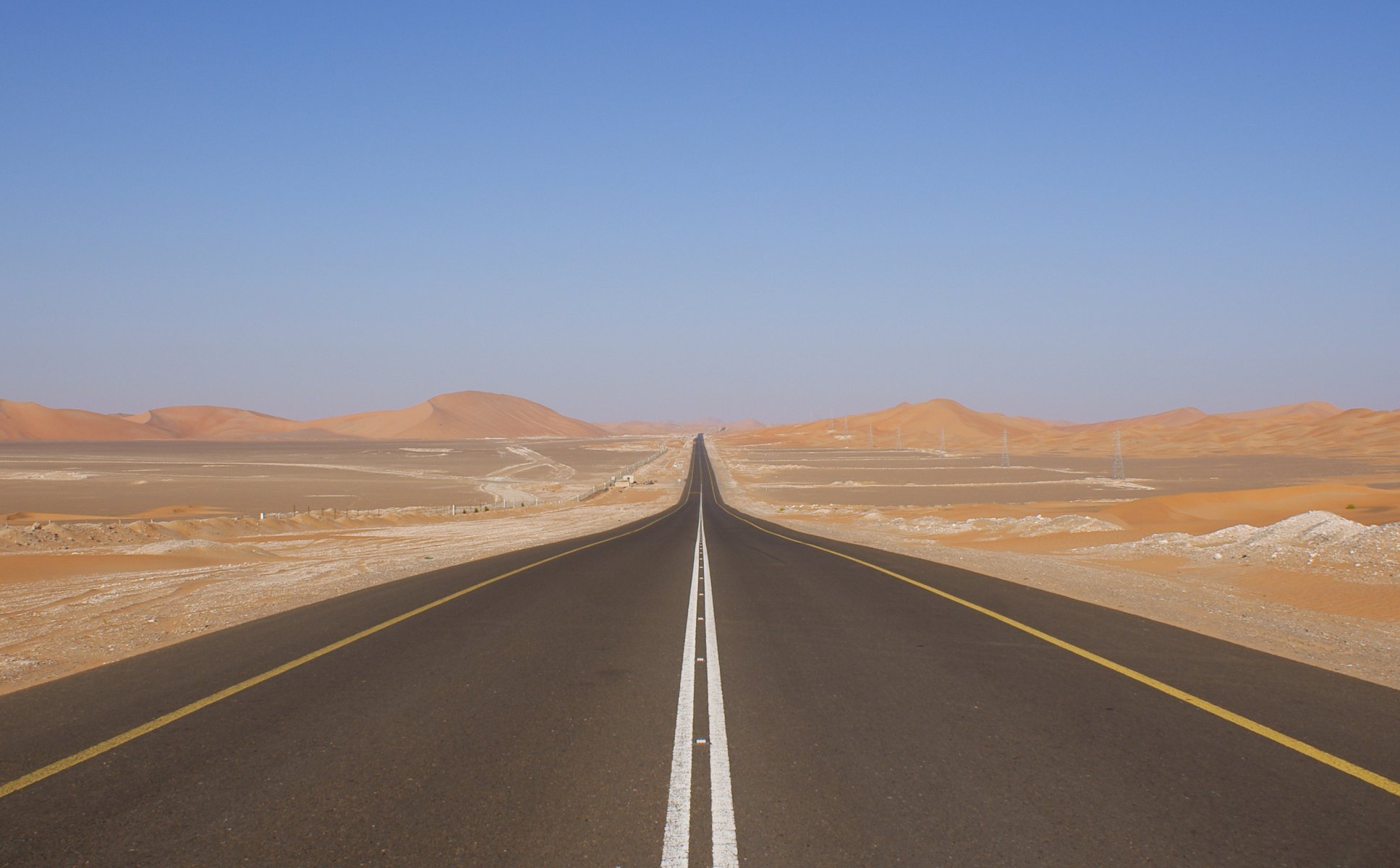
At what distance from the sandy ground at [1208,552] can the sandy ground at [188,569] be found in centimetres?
1289

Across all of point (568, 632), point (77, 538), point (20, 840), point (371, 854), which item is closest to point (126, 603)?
point (568, 632)

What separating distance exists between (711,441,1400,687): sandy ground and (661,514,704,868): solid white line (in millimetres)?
6516

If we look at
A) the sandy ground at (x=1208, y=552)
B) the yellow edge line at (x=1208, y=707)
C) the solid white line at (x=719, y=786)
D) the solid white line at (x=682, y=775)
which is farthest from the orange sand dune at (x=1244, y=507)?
the solid white line at (x=719, y=786)

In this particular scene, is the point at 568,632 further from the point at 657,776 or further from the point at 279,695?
the point at 657,776

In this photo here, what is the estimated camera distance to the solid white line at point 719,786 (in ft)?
14.1

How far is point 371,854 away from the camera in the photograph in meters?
4.29

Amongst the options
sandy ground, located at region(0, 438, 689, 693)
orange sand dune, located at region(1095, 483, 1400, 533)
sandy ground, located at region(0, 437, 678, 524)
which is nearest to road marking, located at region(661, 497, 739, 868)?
sandy ground, located at region(0, 438, 689, 693)

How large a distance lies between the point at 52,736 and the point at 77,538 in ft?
93.2

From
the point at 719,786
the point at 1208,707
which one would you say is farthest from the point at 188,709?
the point at 1208,707

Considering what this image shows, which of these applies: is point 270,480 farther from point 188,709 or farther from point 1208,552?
point 188,709

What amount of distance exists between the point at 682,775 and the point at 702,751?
1.59 ft

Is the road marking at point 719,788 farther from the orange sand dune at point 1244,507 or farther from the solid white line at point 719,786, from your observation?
the orange sand dune at point 1244,507

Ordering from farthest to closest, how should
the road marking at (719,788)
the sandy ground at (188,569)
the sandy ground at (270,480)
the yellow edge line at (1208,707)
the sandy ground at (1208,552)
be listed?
the sandy ground at (270,480) < the sandy ground at (1208,552) < the sandy ground at (188,569) < the yellow edge line at (1208,707) < the road marking at (719,788)

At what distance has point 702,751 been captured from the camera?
19.3ft
